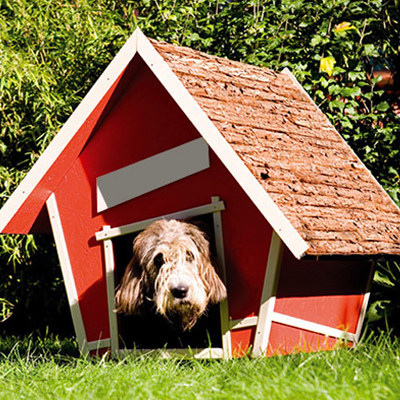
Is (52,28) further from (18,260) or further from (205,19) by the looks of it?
(18,260)

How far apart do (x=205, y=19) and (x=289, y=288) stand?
334 cm

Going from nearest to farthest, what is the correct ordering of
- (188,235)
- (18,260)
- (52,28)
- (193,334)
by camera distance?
(188,235) < (193,334) < (18,260) < (52,28)

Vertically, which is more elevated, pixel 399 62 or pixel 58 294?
pixel 399 62

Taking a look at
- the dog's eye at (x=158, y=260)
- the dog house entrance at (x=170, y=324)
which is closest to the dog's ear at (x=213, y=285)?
the dog house entrance at (x=170, y=324)

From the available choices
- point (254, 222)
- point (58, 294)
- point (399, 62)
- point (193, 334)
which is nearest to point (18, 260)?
point (58, 294)

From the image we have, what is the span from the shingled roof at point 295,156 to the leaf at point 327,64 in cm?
76

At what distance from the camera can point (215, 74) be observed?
4828mm

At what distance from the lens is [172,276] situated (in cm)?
407

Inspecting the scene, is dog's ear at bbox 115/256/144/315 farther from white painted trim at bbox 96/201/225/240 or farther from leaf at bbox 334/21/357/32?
leaf at bbox 334/21/357/32

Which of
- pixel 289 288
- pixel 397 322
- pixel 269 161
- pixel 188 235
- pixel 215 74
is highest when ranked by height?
pixel 215 74

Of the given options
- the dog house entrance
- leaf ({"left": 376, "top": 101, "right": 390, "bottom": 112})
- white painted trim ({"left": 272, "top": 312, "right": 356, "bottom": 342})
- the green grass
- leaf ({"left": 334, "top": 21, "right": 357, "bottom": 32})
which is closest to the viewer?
the green grass

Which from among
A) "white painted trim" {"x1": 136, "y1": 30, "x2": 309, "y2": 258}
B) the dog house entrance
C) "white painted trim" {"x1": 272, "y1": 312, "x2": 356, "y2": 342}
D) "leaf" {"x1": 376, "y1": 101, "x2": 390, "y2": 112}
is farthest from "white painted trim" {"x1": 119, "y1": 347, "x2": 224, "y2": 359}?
"leaf" {"x1": 376, "y1": 101, "x2": 390, "y2": 112}

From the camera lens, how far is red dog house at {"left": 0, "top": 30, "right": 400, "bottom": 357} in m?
4.18

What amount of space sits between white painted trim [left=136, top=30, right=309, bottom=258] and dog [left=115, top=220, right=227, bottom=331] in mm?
466
